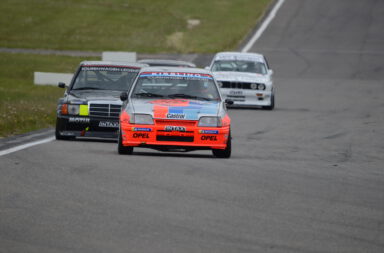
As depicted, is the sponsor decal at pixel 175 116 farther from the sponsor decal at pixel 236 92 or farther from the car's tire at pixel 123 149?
the sponsor decal at pixel 236 92

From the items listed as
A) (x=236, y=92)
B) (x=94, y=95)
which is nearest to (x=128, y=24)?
(x=236, y=92)

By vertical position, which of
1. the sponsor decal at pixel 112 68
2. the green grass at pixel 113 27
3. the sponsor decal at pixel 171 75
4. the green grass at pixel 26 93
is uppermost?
the green grass at pixel 113 27

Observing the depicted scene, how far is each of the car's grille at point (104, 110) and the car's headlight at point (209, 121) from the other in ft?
10.1

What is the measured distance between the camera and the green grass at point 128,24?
51.9 m

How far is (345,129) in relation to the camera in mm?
21109

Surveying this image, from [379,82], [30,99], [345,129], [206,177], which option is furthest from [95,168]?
[379,82]

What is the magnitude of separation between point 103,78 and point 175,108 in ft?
13.8

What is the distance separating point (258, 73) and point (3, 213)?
2010 cm

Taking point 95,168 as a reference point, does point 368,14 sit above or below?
above

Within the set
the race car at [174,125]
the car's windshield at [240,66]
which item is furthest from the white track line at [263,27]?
the race car at [174,125]

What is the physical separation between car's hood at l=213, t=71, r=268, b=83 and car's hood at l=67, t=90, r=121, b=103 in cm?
1003

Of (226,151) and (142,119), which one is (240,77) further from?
(142,119)

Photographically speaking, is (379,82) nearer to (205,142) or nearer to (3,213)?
(205,142)

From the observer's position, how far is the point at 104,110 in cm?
1717
